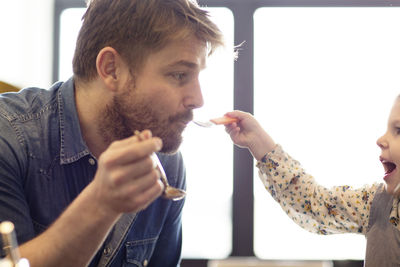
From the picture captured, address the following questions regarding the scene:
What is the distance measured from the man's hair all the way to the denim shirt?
0.15 metres

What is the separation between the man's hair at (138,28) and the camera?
1.25 m

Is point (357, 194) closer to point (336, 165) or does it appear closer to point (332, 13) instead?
point (336, 165)

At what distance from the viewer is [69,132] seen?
1226 mm

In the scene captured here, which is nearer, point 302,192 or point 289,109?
point 302,192

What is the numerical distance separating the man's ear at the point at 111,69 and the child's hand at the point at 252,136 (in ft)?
1.35

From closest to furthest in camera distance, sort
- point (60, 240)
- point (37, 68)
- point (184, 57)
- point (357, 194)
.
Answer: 1. point (60, 240)
2. point (184, 57)
3. point (357, 194)
4. point (37, 68)

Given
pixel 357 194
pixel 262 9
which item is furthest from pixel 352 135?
pixel 357 194

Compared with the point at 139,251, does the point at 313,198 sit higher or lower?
higher

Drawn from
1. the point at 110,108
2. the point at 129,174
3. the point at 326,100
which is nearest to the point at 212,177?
the point at 326,100

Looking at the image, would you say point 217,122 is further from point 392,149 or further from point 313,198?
point 392,149

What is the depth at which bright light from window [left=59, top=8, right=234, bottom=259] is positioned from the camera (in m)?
2.61

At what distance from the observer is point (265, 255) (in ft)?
8.64

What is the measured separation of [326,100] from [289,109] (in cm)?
21

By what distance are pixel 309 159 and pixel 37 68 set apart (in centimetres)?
159
